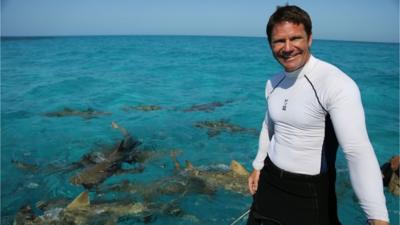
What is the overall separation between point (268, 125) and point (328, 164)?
60cm

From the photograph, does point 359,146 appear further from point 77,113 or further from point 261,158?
point 77,113

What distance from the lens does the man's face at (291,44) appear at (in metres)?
2.13

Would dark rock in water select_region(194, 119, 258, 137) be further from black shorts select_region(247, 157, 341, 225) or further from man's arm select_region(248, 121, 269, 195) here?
black shorts select_region(247, 157, 341, 225)

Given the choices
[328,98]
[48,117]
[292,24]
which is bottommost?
A: [48,117]

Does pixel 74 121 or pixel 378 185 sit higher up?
pixel 378 185

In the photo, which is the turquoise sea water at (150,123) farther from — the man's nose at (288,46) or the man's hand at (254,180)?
the man's nose at (288,46)

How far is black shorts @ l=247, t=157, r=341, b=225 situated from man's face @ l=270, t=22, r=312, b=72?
751 mm

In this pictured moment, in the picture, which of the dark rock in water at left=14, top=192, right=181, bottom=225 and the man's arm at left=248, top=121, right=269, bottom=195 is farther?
the dark rock in water at left=14, top=192, right=181, bottom=225

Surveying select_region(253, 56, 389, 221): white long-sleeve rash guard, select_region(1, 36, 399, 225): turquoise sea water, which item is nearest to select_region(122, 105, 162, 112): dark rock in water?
select_region(1, 36, 399, 225): turquoise sea water

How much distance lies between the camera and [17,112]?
1295 centimetres

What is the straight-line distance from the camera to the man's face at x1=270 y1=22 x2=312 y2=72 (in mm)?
2129

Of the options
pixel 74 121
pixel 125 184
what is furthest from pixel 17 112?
pixel 125 184

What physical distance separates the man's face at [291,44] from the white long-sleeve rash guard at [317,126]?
0.22ft

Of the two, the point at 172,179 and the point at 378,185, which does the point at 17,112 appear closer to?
the point at 172,179
